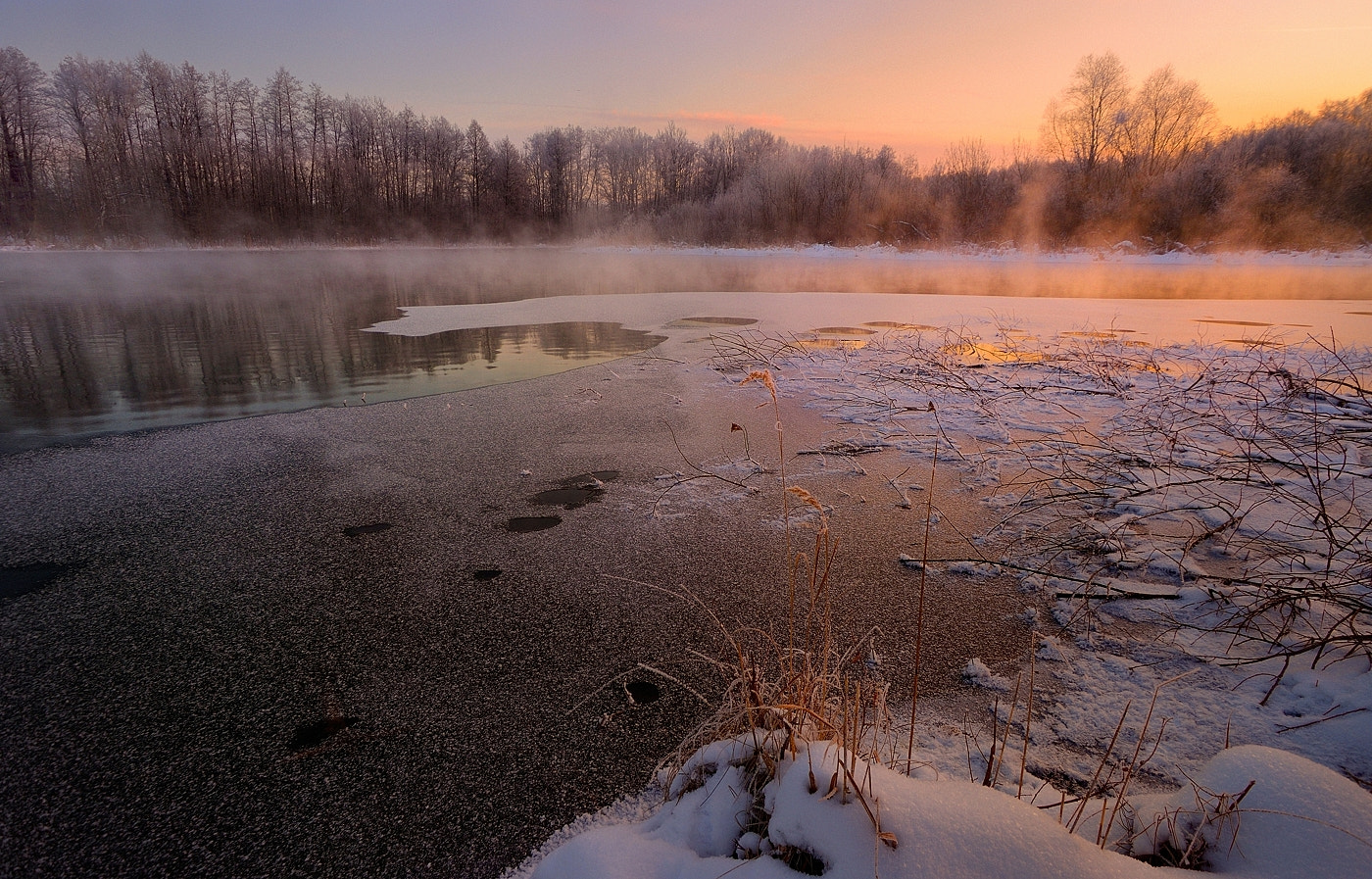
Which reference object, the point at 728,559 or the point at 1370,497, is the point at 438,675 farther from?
the point at 1370,497

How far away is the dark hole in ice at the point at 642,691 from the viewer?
1807mm

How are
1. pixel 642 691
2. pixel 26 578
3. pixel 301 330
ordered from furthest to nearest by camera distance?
pixel 301 330 → pixel 26 578 → pixel 642 691

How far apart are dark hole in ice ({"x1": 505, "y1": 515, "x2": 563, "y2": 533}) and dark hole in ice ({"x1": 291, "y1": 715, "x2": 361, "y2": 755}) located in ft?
4.14

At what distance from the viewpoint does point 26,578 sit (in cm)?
243

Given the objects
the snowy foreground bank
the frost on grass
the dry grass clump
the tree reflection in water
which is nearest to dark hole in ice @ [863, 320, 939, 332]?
the tree reflection in water

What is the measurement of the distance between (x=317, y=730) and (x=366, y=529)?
4.58 feet

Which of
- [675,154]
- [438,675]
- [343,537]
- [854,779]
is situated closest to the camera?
[854,779]

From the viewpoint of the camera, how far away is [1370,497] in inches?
109

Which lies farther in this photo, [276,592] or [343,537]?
[343,537]

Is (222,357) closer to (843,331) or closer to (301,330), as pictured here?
(301,330)

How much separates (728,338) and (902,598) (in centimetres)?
610

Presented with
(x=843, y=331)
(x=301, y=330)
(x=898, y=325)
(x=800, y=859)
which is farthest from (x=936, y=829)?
(x=301, y=330)

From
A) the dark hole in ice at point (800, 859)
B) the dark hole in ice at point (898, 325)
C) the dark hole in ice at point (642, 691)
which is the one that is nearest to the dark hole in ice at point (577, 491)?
the dark hole in ice at point (642, 691)

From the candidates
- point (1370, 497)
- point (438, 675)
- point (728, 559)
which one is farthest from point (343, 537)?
point (1370, 497)
